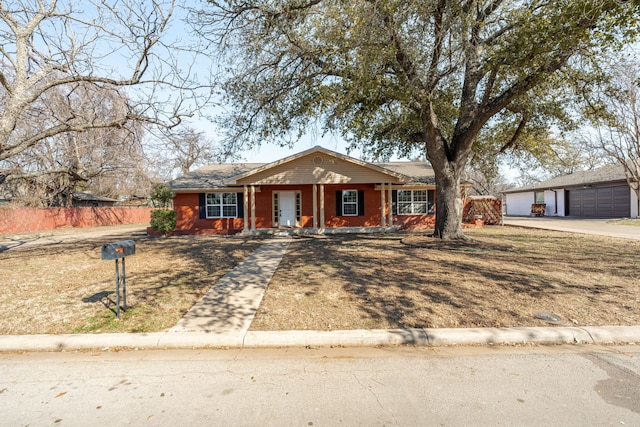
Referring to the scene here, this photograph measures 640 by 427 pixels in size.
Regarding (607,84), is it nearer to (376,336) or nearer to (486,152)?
(486,152)

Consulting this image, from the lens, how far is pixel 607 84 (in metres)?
10.5

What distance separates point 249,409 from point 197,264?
658 cm

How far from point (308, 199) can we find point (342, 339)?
1422 centimetres

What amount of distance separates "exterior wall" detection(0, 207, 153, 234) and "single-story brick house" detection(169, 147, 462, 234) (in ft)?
46.5

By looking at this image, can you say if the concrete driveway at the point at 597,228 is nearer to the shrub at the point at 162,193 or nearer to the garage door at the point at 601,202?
the garage door at the point at 601,202

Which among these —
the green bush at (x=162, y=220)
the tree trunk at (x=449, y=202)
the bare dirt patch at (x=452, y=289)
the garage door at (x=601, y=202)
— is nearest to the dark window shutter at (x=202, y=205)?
the green bush at (x=162, y=220)

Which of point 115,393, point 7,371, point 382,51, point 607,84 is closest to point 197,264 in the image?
point 7,371

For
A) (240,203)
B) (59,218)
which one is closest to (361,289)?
(240,203)

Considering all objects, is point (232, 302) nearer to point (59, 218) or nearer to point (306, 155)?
point (306, 155)

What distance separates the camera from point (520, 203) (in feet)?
130

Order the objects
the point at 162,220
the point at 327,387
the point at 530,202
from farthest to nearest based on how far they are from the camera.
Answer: the point at 530,202, the point at 162,220, the point at 327,387

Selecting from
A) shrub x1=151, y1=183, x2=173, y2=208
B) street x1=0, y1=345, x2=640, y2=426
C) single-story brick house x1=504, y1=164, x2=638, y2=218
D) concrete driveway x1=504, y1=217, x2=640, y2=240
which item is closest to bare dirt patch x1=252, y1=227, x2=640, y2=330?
street x1=0, y1=345, x2=640, y2=426

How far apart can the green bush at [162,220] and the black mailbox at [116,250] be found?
40.9 feet

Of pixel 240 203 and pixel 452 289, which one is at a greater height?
pixel 240 203
